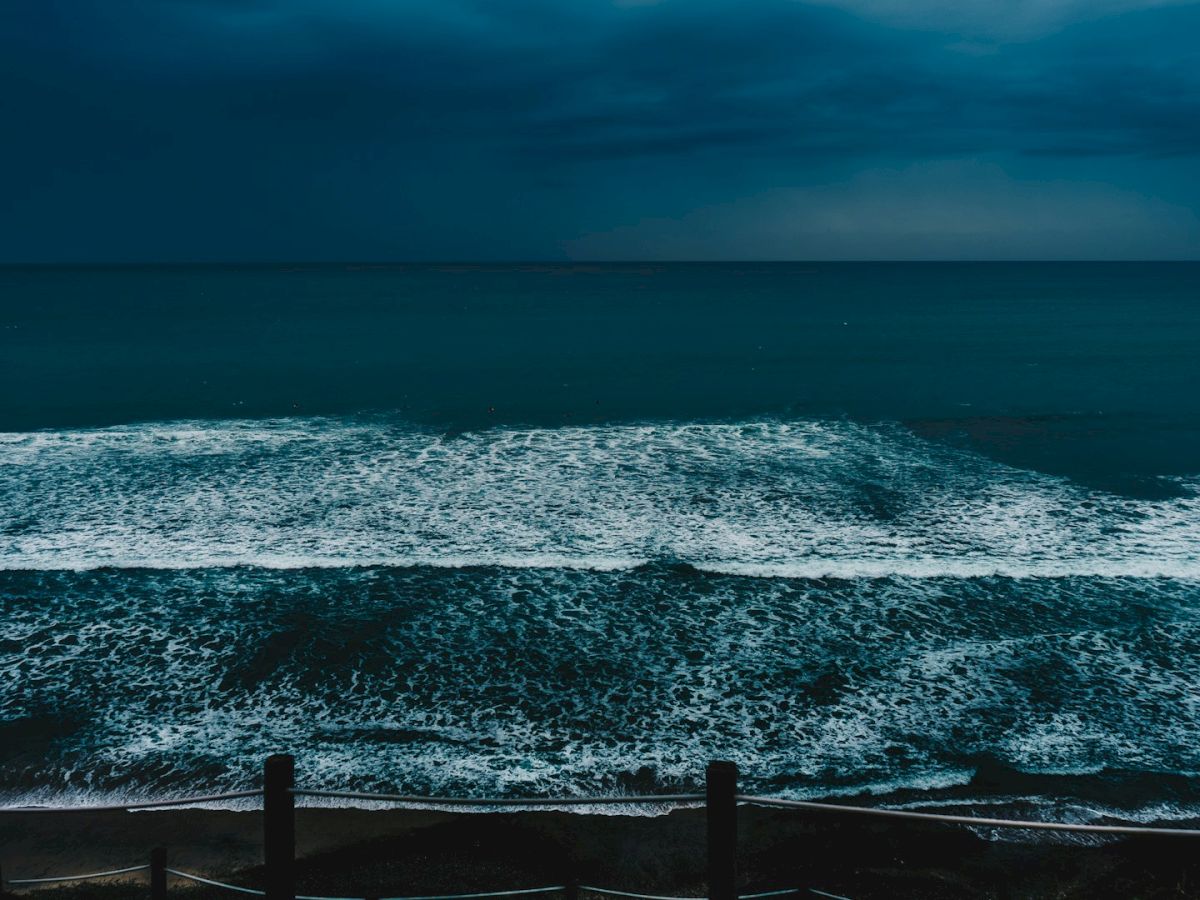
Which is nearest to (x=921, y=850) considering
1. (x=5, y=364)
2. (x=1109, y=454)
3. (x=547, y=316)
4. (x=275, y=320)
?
(x=1109, y=454)

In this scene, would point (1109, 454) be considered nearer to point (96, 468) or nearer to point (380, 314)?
point (96, 468)

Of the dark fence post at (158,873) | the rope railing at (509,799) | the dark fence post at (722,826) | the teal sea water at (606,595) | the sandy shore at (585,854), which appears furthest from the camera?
the teal sea water at (606,595)

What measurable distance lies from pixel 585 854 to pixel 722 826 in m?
4.05

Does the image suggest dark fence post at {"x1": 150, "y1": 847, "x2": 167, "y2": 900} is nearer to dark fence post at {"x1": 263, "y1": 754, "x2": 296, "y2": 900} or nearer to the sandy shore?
dark fence post at {"x1": 263, "y1": 754, "x2": 296, "y2": 900}

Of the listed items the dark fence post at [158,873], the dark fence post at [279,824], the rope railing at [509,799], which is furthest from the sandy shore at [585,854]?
the dark fence post at [279,824]

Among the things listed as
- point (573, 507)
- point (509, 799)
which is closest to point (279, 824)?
point (509, 799)

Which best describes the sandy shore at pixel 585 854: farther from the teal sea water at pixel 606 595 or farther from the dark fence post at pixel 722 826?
the dark fence post at pixel 722 826

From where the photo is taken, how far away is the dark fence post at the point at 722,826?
426 centimetres

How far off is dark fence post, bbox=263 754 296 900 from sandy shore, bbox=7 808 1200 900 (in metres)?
3.01

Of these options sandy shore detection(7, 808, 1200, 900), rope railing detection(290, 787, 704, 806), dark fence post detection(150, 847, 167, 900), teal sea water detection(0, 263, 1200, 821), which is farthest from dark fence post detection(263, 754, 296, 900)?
teal sea water detection(0, 263, 1200, 821)

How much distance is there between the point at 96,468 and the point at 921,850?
21.3 metres

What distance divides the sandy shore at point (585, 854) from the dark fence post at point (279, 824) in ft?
9.87

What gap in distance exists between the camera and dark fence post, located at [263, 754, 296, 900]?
14.1ft

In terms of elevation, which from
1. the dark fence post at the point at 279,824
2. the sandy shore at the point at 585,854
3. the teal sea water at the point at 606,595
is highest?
the dark fence post at the point at 279,824
